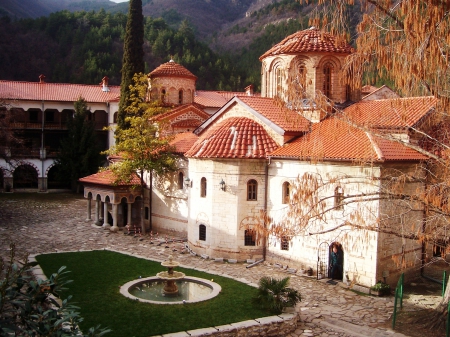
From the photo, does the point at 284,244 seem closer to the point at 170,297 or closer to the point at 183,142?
the point at 170,297

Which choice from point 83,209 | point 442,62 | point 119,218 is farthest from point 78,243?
point 442,62

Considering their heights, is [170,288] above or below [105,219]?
below

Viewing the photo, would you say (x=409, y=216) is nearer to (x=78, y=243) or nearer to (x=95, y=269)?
(x=95, y=269)

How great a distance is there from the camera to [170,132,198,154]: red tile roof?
797 inches

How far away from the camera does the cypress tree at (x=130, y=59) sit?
2756 centimetres

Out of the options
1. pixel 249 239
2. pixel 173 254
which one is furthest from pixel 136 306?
pixel 249 239

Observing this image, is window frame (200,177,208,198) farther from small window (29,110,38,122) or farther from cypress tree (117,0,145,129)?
small window (29,110,38,122)

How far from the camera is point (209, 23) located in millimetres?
136875

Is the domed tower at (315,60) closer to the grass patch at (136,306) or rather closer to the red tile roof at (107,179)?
the red tile roof at (107,179)

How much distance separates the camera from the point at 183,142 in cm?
2112

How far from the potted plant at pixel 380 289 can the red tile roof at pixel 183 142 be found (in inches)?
391

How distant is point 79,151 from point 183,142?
1484cm

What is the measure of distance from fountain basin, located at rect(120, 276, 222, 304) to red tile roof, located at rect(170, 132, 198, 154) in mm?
7760

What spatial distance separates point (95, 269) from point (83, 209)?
1287 cm
